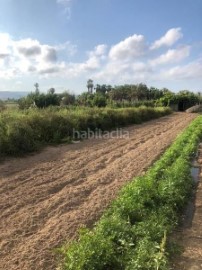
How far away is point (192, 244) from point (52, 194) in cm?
294

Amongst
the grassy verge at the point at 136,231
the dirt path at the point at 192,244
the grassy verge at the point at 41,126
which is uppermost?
the grassy verge at the point at 41,126

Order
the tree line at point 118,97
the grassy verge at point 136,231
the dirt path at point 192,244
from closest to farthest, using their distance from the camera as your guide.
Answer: the grassy verge at point 136,231 < the dirt path at point 192,244 < the tree line at point 118,97

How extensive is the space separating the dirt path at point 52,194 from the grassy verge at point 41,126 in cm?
70

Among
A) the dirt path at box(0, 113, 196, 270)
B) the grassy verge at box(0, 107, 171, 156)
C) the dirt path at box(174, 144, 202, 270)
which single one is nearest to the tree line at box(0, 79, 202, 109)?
the grassy verge at box(0, 107, 171, 156)

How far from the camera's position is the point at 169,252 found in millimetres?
4828

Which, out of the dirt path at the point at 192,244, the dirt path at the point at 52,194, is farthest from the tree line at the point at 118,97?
the dirt path at the point at 192,244

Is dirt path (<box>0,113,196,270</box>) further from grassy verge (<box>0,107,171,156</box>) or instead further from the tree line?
the tree line

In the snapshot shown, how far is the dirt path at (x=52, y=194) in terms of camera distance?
15.1 ft

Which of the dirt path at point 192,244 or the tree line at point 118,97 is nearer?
the dirt path at point 192,244

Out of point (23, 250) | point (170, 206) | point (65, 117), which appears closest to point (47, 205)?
point (23, 250)

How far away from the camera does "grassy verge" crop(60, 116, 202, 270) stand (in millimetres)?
4105

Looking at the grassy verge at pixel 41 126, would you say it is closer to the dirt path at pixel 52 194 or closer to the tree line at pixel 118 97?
the dirt path at pixel 52 194

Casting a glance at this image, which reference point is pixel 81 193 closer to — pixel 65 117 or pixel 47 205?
pixel 47 205

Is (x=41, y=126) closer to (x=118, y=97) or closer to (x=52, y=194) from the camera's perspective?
(x=52, y=194)
